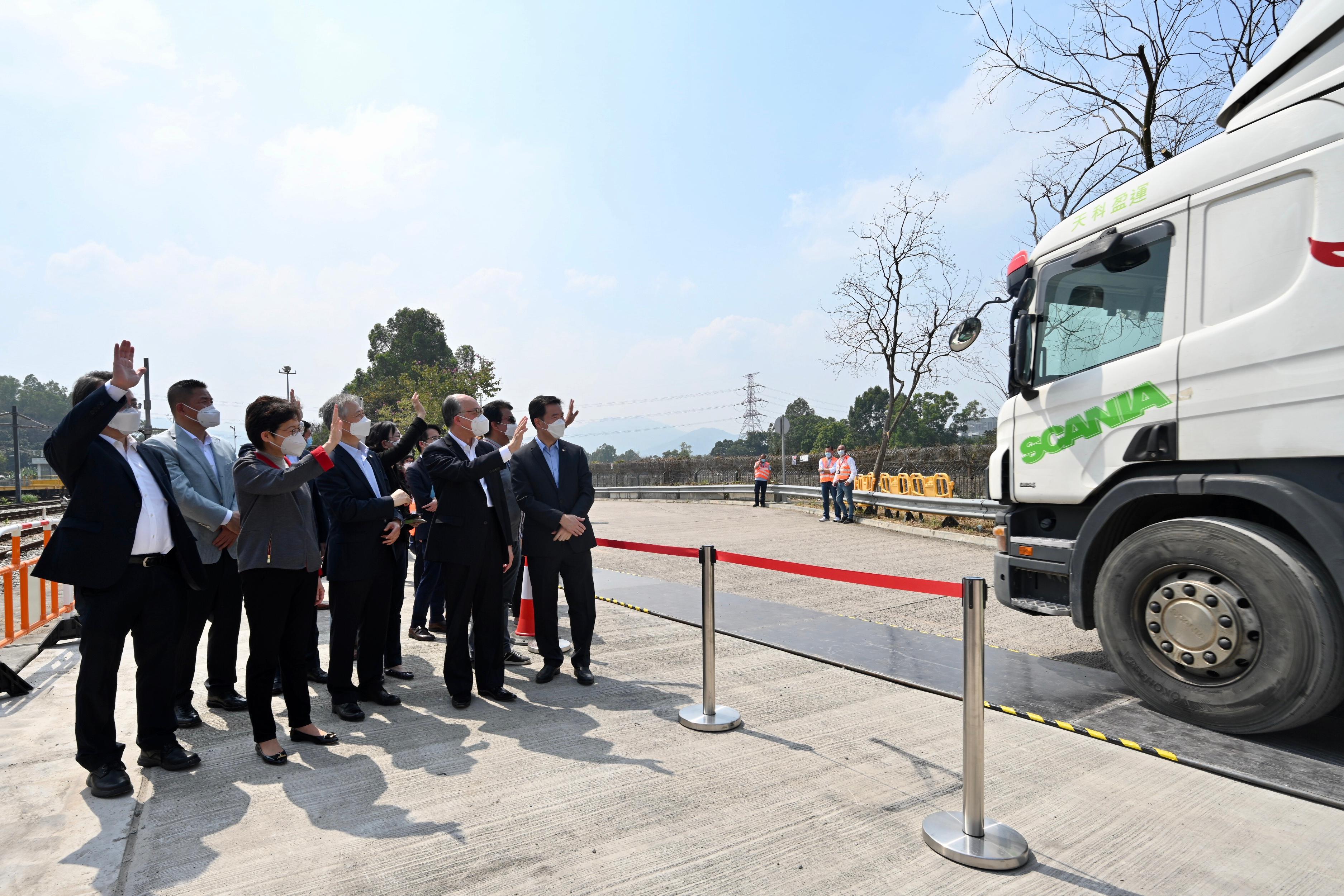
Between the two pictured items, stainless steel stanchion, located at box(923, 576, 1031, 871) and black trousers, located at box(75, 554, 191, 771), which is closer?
stainless steel stanchion, located at box(923, 576, 1031, 871)

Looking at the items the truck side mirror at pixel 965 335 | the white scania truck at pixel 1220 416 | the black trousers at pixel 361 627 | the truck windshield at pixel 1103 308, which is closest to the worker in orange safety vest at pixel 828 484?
the truck side mirror at pixel 965 335

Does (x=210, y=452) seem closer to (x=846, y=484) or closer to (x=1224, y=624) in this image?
(x=1224, y=624)

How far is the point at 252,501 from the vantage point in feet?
13.3

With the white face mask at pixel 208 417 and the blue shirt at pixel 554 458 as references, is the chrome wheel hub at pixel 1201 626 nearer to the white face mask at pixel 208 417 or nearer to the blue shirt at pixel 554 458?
the blue shirt at pixel 554 458

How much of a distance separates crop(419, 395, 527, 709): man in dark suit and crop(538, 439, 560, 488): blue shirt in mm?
380

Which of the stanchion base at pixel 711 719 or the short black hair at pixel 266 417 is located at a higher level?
the short black hair at pixel 266 417

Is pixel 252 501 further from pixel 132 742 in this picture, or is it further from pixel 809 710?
pixel 809 710

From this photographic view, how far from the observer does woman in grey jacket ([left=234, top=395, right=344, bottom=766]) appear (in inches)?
155

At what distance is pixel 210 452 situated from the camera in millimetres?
4770

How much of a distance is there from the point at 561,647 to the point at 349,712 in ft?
6.15

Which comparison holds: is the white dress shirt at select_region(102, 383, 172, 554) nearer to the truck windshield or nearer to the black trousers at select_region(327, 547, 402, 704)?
the black trousers at select_region(327, 547, 402, 704)

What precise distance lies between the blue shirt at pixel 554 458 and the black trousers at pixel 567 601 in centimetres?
56

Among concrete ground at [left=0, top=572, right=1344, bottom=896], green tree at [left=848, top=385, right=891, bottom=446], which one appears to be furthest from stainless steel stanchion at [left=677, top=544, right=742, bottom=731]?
green tree at [left=848, top=385, right=891, bottom=446]

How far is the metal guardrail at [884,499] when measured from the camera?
525 inches
